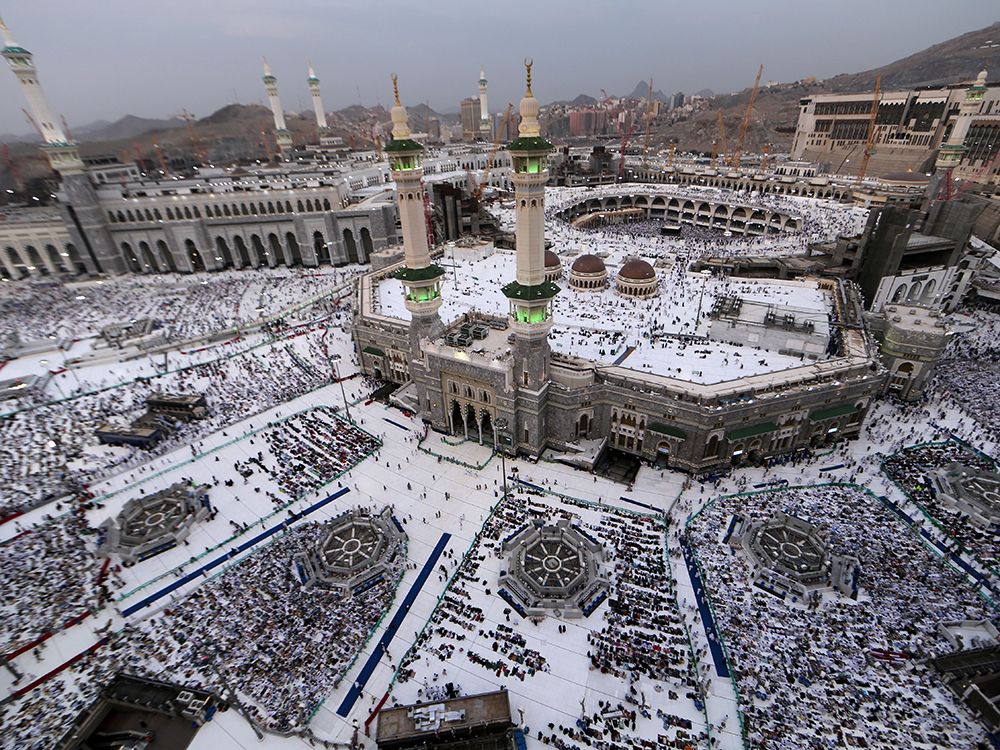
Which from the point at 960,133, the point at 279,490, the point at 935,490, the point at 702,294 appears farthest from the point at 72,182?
the point at 960,133

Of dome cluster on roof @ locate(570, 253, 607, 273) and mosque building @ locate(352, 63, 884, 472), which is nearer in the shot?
mosque building @ locate(352, 63, 884, 472)

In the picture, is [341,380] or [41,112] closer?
[341,380]

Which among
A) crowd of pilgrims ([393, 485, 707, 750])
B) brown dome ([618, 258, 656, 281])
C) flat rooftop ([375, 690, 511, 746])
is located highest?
brown dome ([618, 258, 656, 281])

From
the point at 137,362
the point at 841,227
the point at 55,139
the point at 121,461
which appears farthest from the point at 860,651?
the point at 55,139

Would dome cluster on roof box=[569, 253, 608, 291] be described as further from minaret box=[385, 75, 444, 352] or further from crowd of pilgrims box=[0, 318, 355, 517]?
crowd of pilgrims box=[0, 318, 355, 517]

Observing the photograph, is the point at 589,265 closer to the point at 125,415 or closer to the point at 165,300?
the point at 125,415

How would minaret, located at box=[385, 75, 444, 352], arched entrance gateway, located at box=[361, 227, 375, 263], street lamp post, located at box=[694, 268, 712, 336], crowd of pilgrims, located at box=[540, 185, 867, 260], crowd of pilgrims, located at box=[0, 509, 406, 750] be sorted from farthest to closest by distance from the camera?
arched entrance gateway, located at box=[361, 227, 375, 263] → crowd of pilgrims, located at box=[540, 185, 867, 260] → street lamp post, located at box=[694, 268, 712, 336] → minaret, located at box=[385, 75, 444, 352] → crowd of pilgrims, located at box=[0, 509, 406, 750]

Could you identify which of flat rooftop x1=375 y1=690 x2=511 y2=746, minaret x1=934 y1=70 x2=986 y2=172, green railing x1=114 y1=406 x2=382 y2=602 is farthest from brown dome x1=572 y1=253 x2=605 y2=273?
minaret x1=934 y1=70 x2=986 y2=172

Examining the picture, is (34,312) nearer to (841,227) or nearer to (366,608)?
(366,608)
